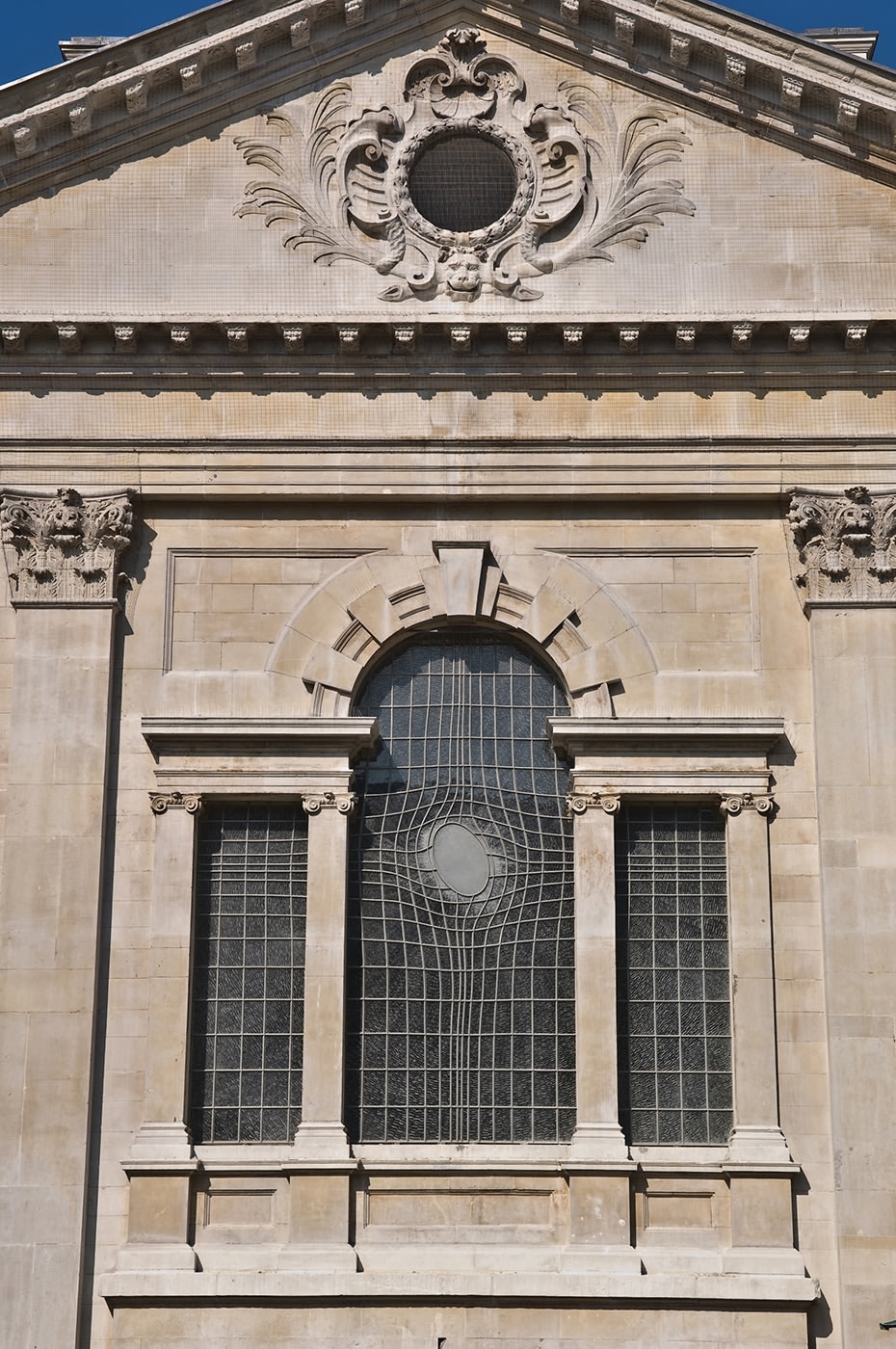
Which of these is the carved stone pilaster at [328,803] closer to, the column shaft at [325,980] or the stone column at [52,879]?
the column shaft at [325,980]

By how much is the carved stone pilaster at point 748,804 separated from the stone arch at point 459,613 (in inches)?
65.0

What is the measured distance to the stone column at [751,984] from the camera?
886 inches

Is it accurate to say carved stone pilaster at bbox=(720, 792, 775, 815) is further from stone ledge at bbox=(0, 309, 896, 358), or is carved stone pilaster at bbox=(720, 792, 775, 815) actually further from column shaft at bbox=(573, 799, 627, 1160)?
stone ledge at bbox=(0, 309, 896, 358)

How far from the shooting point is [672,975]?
Result: 76.5 feet

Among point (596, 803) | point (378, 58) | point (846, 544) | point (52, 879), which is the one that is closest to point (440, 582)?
point (596, 803)

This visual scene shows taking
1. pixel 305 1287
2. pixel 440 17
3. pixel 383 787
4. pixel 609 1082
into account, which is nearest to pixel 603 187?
pixel 440 17

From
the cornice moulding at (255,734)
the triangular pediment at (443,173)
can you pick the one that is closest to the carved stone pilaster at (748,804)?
the cornice moulding at (255,734)

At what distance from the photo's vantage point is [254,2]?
24938 millimetres

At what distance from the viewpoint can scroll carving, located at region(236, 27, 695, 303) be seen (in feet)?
81.8

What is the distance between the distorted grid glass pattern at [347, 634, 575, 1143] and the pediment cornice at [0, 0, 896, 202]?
668 cm

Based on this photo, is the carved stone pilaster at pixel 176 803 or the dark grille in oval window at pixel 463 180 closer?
the carved stone pilaster at pixel 176 803

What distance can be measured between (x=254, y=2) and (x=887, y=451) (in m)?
8.68

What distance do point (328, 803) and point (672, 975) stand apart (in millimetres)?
4064

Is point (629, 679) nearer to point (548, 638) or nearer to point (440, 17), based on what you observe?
point (548, 638)
